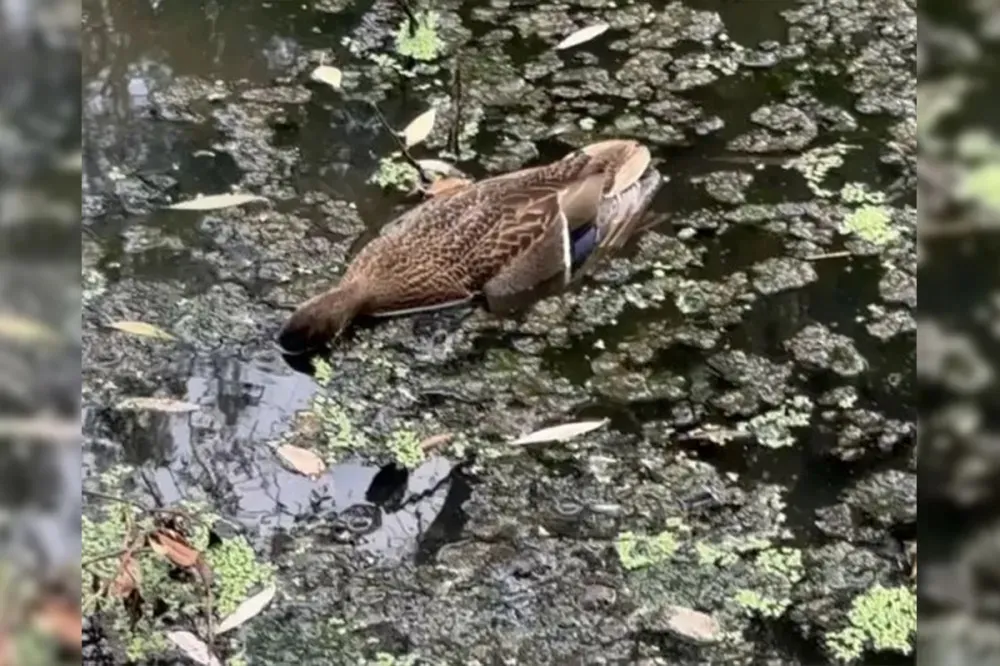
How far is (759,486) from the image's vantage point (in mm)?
2426

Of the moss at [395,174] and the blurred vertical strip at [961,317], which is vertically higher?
the blurred vertical strip at [961,317]

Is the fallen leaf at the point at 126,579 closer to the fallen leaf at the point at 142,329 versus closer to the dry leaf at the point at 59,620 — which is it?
the fallen leaf at the point at 142,329

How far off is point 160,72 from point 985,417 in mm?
3009

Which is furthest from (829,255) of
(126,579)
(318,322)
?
(126,579)

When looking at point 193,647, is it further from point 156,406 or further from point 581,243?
point 581,243

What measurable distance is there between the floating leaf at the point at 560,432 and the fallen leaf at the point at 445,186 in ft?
2.47

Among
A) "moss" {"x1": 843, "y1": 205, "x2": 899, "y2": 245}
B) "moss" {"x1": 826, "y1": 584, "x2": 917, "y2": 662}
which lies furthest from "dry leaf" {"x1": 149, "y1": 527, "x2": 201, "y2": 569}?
"moss" {"x1": 843, "y1": 205, "x2": 899, "y2": 245}

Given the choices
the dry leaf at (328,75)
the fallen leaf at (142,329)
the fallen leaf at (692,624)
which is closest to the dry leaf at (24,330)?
the fallen leaf at (692,624)

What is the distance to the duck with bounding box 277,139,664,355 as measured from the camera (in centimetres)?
273

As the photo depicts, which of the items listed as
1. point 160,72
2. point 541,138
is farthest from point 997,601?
point 160,72

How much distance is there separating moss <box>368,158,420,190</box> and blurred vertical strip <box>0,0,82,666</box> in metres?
2.14

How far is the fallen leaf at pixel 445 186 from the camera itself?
9.99 ft

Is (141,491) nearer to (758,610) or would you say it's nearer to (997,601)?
(758,610)

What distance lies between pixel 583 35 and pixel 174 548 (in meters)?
1.92
